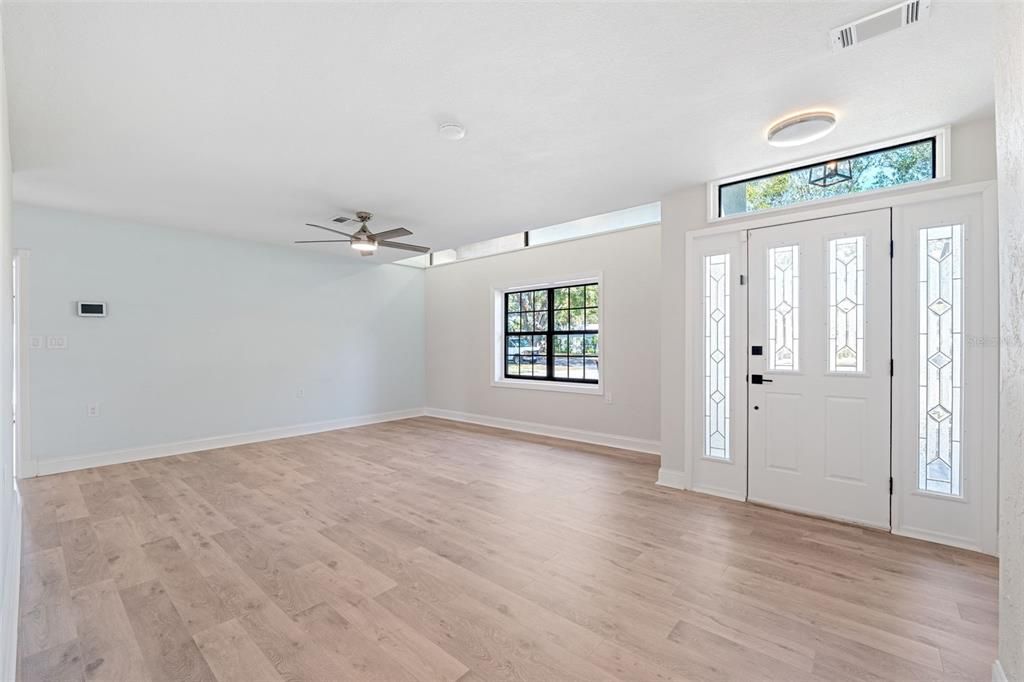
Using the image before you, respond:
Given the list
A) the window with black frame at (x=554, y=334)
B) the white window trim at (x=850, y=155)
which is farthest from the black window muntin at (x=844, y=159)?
the window with black frame at (x=554, y=334)

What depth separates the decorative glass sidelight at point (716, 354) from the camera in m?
3.71

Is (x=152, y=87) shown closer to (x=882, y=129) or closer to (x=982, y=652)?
(x=882, y=129)

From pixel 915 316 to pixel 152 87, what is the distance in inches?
188

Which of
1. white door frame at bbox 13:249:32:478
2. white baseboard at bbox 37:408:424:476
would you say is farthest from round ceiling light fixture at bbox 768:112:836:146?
white door frame at bbox 13:249:32:478

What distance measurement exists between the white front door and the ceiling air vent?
59.9 inches

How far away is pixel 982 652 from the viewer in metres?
1.81

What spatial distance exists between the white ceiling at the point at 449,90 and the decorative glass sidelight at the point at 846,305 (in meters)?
0.73

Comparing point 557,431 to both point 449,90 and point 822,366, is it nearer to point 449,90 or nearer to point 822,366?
point 822,366

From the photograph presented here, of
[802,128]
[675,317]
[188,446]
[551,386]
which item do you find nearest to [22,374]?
[188,446]

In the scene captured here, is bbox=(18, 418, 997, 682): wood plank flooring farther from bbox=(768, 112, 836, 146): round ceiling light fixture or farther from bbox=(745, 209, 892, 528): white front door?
bbox=(768, 112, 836, 146): round ceiling light fixture

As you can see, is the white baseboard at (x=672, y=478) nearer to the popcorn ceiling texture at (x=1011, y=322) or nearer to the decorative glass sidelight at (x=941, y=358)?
the decorative glass sidelight at (x=941, y=358)

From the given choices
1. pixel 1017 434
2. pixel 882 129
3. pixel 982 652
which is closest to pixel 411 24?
pixel 1017 434

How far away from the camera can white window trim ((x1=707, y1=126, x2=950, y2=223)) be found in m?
2.81

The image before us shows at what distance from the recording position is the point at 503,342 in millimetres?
6941
